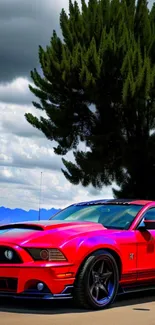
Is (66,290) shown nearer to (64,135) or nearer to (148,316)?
(148,316)

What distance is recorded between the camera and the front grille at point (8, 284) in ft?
22.4

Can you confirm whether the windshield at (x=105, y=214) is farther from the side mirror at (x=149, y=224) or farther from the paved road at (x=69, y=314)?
the paved road at (x=69, y=314)

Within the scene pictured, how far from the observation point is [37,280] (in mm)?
6723

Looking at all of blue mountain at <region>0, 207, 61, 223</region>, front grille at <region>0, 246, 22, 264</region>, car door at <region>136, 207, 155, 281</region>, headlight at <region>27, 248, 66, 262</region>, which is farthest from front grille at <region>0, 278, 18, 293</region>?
blue mountain at <region>0, 207, 61, 223</region>

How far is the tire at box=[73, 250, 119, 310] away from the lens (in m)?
6.86

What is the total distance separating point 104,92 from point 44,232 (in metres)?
22.3

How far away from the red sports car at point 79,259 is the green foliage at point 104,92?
20.1 meters

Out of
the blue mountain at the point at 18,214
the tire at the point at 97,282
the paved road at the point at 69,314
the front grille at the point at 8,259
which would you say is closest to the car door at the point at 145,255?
the paved road at the point at 69,314

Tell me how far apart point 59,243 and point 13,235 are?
27.7 inches

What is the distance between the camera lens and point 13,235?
723 cm

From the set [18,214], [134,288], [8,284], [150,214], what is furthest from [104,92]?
[8,284]

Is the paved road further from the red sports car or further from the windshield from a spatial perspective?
the windshield

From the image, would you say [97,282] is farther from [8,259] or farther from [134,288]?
[8,259]

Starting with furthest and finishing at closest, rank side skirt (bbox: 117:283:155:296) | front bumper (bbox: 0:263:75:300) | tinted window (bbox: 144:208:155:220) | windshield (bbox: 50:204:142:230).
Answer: tinted window (bbox: 144:208:155:220) → windshield (bbox: 50:204:142:230) → side skirt (bbox: 117:283:155:296) → front bumper (bbox: 0:263:75:300)
